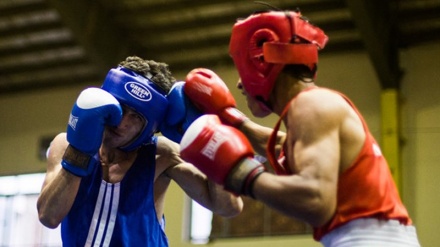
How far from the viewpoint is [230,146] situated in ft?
5.95

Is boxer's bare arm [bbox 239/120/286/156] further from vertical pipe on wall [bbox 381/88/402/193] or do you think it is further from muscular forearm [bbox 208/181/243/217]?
vertical pipe on wall [bbox 381/88/402/193]

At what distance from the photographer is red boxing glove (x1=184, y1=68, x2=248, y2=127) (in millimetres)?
2432

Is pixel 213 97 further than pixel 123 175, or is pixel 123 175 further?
pixel 123 175

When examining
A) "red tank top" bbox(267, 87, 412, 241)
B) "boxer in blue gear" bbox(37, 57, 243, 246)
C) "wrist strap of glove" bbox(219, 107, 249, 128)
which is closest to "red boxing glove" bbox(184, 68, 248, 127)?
"wrist strap of glove" bbox(219, 107, 249, 128)

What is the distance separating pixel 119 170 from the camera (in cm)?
269

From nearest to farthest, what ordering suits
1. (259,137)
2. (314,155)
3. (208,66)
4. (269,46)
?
(314,155)
(269,46)
(259,137)
(208,66)

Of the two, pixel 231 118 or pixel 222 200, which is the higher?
pixel 231 118

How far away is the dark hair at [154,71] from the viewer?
106 inches

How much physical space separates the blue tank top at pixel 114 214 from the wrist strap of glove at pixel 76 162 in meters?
0.15

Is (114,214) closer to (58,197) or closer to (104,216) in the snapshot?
(104,216)

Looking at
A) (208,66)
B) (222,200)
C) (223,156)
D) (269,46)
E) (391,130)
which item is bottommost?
(391,130)

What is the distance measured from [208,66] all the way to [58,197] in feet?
15.5

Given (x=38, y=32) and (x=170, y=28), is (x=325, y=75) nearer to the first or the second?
(x=170, y=28)

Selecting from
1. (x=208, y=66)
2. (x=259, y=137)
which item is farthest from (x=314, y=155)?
(x=208, y=66)
